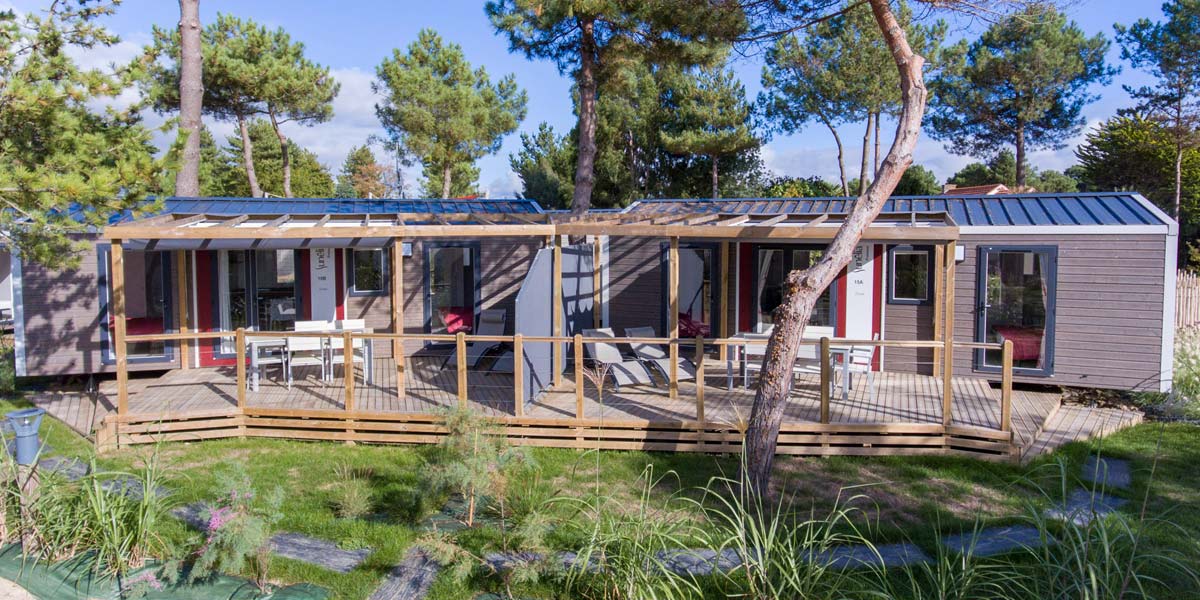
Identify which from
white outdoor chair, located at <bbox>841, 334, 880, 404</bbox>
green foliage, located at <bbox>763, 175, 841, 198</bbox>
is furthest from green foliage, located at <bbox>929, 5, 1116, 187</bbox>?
white outdoor chair, located at <bbox>841, 334, 880, 404</bbox>

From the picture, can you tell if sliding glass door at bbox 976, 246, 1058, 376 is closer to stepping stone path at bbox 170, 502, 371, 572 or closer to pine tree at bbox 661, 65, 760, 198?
stepping stone path at bbox 170, 502, 371, 572

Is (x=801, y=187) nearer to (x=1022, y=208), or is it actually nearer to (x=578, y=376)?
(x=1022, y=208)

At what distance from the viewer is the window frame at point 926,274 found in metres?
9.96

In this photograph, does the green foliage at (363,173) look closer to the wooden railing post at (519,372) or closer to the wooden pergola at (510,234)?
the wooden pergola at (510,234)

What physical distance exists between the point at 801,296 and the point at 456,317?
6799 millimetres

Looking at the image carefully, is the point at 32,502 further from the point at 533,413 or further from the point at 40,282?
the point at 40,282

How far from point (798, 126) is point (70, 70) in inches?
895

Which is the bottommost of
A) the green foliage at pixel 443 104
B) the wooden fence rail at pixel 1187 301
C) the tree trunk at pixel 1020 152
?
the wooden fence rail at pixel 1187 301

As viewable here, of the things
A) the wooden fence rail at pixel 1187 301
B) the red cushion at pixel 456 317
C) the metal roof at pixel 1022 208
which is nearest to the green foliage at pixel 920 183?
the wooden fence rail at pixel 1187 301

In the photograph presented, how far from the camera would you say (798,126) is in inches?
1038

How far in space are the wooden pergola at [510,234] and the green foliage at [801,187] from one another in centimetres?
1945

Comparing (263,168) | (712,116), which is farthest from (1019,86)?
(263,168)

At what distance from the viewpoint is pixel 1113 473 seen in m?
6.56

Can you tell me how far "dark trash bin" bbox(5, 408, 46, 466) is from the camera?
573 cm
